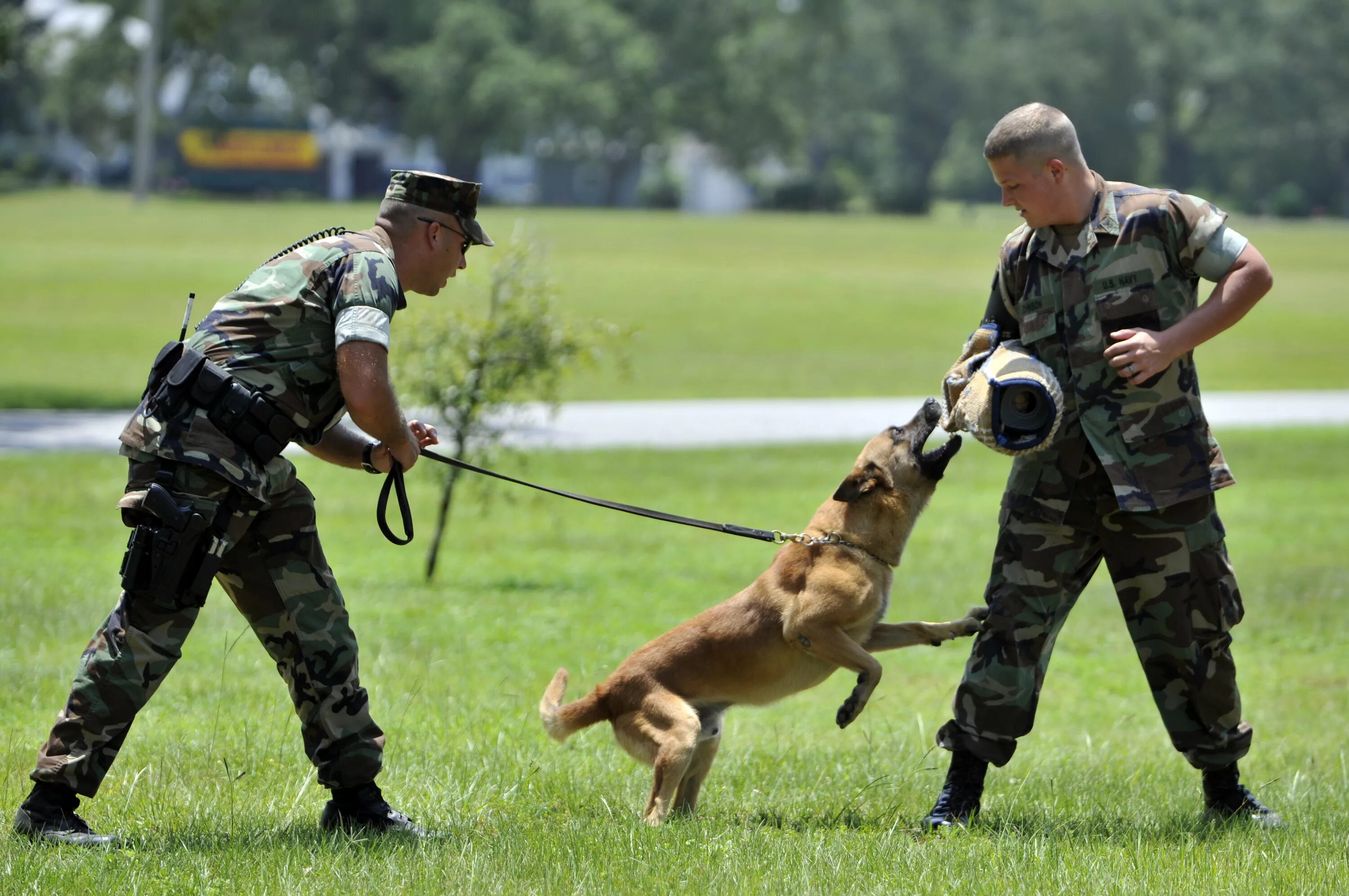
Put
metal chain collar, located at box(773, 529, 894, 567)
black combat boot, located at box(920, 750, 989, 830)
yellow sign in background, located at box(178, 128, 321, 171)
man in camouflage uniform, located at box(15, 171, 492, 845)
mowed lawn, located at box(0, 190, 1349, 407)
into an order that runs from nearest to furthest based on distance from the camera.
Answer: man in camouflage uniform, located at box(15, 171, 492, 845)
black combat boot, located at box(920, 750, 989, 830)
metal chain collar, located at box(773, 529, 894, 567)
mowed lawn, located at box(0, 190, 1349, 407)
yellow sign in background, located at box(178, 128, 321, 171)

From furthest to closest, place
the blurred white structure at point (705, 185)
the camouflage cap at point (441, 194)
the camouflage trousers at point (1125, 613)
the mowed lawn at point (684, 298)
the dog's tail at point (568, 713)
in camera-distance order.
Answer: the blurred white structure at point (705, 185) → the mowed lawn at point (684, 298) → the dog's tail at point (568, 713) → the camouflage trousers at point (1125, 613) → the camouflage cap at point (441, 194)

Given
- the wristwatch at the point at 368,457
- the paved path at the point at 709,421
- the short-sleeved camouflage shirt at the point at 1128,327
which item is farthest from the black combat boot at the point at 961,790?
the paved path at the point at 709,421

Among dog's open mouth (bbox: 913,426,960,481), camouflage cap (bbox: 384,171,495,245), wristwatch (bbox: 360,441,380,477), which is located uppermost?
camouflage cap (bbox: 384,171,495,245)

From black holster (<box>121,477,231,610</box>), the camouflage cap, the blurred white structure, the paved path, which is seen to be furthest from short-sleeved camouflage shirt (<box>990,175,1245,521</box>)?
the blurred white structure

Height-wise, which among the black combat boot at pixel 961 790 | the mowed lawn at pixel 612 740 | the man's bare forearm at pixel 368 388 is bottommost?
the mowed lawn at pixel 612 740

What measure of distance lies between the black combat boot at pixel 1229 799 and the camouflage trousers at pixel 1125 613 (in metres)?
0.07

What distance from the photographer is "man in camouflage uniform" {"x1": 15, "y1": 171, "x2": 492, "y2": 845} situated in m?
3.91

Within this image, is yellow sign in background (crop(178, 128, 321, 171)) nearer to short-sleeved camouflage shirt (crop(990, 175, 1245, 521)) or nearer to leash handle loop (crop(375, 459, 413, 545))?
leash handle loop (crop(375, 459, 413, 545))

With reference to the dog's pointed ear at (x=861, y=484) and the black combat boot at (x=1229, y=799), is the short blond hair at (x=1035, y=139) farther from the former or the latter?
the black combat boot at (x=1229, y=799)

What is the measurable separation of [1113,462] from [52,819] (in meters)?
3.14

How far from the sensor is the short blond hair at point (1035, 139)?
13.8ft

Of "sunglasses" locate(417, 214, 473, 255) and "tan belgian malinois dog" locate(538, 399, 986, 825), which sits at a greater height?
"sunglasses" locate(417, 214, 473, 255)

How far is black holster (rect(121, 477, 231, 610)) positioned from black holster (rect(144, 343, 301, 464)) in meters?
0.21

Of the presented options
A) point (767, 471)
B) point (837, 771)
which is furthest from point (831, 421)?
point (837, 771)
